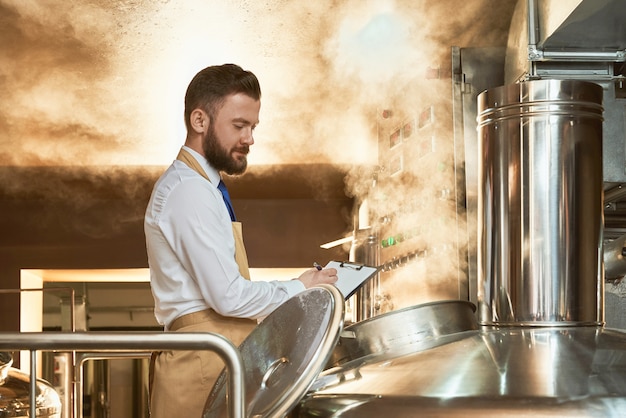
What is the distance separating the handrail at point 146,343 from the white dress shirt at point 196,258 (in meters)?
0.52

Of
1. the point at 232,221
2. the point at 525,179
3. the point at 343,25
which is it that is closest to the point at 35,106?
the point at 343,25

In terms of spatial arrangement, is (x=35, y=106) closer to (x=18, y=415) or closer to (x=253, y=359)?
(x=18, y=415)

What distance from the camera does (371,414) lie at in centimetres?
154

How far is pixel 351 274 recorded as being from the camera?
6.95 feet

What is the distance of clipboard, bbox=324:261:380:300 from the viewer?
2.07 meters

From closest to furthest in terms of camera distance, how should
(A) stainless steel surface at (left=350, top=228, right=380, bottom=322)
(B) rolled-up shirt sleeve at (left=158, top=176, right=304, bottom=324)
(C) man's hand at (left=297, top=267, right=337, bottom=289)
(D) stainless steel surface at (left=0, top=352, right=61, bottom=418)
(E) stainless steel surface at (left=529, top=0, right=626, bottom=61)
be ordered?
(B) rolled-up shirt sleeve at (left=158, top=176, right=304, bottom=324) < (C) man's hand at (left=297, top=267, right=337, bottom=289) < (E) stainless steel surface at (left=529, top=0, right=626, bottom=61) < (D) stainless steel surface at (left=0, top=352, right=61, bottom=418) < (A) stainless steel surface at (left=350, top=228, right=380, bottom=322)

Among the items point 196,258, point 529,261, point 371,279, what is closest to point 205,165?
point 196,258

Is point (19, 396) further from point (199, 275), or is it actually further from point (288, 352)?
point (288, 352)

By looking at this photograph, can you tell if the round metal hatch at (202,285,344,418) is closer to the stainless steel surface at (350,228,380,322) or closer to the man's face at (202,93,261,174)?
the man's face at (202,93,261,174)

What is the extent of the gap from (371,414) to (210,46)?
364 centimetres

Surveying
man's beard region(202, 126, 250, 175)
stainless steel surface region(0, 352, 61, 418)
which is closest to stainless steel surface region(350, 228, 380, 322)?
stainless steel surface region(0, 352, 61, 418)

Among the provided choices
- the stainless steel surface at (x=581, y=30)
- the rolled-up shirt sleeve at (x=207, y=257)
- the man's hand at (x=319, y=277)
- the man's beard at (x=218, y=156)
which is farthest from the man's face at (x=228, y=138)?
the stainless steel surface at (x=581, y=30)

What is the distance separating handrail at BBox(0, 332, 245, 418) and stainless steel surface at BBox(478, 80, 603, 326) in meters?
0.81

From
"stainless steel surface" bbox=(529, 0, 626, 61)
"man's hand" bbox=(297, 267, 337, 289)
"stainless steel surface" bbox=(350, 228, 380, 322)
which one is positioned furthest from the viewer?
"stainless steel surface" bbox=(350, 228, 380, 322)
